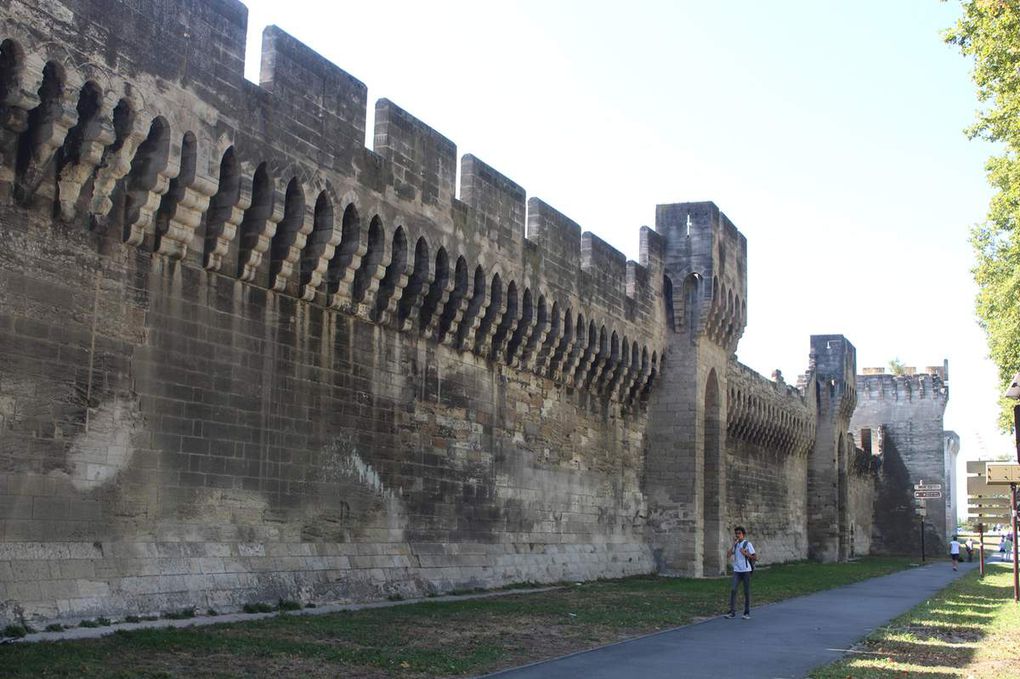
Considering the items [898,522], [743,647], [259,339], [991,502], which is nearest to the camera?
[743,647]

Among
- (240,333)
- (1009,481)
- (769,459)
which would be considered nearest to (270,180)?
(240,333)

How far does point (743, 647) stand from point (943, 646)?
2.67 m

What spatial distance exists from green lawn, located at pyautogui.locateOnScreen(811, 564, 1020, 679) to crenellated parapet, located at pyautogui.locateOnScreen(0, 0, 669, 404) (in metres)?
8.25

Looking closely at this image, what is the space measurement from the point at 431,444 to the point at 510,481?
9.72ft

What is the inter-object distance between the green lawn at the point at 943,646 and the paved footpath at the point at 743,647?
0.35 m

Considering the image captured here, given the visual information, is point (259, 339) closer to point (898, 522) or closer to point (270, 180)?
point (270, 180)

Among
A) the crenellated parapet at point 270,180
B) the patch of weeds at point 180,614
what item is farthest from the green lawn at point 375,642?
the crenellated parapet at point 270,180

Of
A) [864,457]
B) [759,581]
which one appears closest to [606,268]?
[759,581]

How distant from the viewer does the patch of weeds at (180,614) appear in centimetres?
1183

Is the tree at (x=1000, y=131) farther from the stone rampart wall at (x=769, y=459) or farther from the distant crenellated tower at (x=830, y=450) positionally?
the distant crenellated tower at (x=830, y=450)

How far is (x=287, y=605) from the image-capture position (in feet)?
44.5

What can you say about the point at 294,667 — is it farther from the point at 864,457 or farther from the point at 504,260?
the point at 864,457

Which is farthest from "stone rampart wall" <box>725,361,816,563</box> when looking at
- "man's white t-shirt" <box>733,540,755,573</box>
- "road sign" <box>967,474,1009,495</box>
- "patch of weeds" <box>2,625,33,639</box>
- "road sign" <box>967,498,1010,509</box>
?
"patch of weeds" <box>2,625,33,639</box>

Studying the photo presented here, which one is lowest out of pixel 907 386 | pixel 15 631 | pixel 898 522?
pixel 898 522
